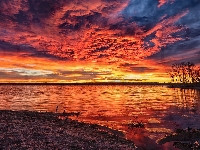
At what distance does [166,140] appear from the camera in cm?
2192

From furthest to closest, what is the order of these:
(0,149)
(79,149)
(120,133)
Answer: (120,133), (79,149), (0,149)

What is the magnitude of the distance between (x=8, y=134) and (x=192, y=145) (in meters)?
16.6

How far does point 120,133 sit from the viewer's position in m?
25.8

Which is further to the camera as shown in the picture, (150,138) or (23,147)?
(150,138)

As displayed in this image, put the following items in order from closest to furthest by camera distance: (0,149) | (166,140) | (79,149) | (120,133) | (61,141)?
1. (0,149)
2. (79,149)
3. (61,141)
4. (166,140)
5. (120,133)

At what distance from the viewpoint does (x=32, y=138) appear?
61.0ft

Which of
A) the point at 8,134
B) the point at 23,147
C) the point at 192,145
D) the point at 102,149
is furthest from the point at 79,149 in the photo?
the point at 192,145

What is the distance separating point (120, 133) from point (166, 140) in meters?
5.86

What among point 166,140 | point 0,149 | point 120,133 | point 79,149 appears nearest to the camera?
point 0,149

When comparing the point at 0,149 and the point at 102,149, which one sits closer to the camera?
the point at 0,149

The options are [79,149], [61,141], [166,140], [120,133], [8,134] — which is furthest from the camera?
[120,133]

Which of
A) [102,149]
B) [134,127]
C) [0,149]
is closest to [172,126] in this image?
[134,127]

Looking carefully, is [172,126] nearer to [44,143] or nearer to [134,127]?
[134,127]

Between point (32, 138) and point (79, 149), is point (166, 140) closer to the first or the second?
point (79, 149)
